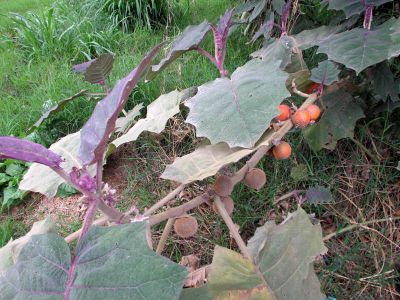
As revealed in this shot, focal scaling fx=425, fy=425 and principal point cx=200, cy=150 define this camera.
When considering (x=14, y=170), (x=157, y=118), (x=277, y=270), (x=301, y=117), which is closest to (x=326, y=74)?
(x=301, y=117)

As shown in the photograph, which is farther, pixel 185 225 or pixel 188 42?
pixel 188 42

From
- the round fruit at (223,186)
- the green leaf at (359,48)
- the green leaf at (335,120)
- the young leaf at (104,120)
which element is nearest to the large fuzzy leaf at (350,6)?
the green leaf at (359,48)

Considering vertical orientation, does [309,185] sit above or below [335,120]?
below

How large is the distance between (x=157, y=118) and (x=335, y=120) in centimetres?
54

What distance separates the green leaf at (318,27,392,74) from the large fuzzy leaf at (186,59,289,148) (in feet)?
0.63

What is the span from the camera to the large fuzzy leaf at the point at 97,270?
54cm

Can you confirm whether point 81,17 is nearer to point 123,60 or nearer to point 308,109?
point 123,60

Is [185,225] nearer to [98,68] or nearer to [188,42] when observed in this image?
[188,42]

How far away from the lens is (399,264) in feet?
3.93

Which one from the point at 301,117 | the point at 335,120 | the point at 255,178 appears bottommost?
the point at 335,120

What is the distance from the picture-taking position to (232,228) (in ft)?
2.67

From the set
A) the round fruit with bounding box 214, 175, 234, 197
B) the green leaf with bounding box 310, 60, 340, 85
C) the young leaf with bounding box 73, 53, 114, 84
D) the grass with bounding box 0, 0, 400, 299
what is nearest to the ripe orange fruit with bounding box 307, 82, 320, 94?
the green leaf with bounding box 310, 60, 340, 85

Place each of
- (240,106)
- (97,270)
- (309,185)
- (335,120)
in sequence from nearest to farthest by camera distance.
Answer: (97,270) < (240,106) < (335,120) < (309,185)

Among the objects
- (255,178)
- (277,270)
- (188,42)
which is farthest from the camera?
(188,42)
